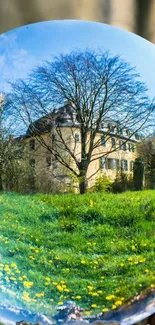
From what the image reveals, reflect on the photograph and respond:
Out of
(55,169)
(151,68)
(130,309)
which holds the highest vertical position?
(151,68)

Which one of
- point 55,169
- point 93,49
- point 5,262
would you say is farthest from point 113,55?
point 5,262

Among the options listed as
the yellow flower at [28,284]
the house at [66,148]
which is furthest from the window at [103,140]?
the yellow flower at [28,284]

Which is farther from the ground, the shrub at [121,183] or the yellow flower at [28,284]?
the shrub at [121,183]

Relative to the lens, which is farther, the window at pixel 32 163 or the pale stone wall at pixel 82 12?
the pale stone wall at pixel 82 12

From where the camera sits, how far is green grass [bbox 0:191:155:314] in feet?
1.85

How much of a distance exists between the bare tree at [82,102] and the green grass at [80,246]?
32 mm

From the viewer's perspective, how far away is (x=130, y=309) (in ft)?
1.93

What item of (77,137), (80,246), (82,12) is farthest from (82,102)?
(82,12)

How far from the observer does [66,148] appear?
22.1 inches

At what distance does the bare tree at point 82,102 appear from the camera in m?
0.56

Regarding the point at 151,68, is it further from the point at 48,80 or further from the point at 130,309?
the point at 130,309

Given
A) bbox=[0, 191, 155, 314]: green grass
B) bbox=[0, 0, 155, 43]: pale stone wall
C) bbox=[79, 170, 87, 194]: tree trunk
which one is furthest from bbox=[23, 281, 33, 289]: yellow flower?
bbox=[0, 0, 155, 43]: pale stone wall

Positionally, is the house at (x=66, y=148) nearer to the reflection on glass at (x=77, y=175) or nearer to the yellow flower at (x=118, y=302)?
the reflection on glass at (x=77, y=175)

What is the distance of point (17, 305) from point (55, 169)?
15 cm
